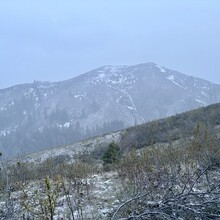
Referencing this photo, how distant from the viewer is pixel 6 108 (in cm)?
16412

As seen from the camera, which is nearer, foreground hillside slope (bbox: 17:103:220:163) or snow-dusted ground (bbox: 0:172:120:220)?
snow-dusted ground (bbox: 0:172:120:220)

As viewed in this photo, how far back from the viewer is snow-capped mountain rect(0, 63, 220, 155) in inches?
5241

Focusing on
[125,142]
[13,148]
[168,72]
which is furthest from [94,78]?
[125,142]

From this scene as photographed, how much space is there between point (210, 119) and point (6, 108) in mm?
151166

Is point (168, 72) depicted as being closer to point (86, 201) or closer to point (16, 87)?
point (16, 87)

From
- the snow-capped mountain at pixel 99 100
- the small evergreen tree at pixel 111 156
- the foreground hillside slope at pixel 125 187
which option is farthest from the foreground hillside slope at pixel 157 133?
the snow-capped mountain at pixel 99 100

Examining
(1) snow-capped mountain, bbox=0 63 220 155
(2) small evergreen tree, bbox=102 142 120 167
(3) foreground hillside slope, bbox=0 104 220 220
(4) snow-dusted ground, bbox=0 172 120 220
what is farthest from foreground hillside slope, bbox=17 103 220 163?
(1) snow-capped mountain, bbox=0 63 220 155

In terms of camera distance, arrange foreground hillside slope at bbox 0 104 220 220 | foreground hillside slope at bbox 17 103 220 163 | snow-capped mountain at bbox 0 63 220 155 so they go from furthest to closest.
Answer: snow-capped mountain at bbox 0 63 220 155 → foreground hillside slope at bbox 17 103 220 163 → foreground hillside slope at bbox 0 104 220 220

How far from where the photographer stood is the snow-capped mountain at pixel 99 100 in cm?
→ 13312

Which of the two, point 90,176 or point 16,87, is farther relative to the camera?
point 16,87

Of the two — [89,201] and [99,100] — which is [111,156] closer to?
[89,201]

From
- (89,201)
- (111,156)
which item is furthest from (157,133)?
(89,201)

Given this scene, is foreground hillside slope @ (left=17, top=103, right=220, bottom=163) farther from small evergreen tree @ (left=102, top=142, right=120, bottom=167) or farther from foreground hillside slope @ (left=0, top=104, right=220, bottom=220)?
foreground hillside slope @ (left=0, top=104, right=220, bottom=220)

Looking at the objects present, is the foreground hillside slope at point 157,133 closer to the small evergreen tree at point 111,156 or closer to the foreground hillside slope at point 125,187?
the small evergreen tree at point 111,156
